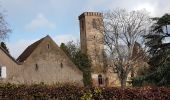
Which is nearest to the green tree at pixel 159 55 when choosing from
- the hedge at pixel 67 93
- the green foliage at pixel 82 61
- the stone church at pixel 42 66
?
the hedge at pixel 67 93

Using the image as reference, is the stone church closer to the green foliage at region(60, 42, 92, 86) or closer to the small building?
the small building

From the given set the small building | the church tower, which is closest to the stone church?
the small building

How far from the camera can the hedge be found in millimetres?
20578

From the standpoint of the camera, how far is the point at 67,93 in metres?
21.1

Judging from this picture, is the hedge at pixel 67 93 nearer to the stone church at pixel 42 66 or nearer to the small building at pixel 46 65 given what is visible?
the stone church at pixel 42 66

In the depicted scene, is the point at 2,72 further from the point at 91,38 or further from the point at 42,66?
the point at 91,38

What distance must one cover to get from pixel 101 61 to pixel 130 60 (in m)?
7.38

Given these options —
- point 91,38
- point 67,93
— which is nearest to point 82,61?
point 91,38

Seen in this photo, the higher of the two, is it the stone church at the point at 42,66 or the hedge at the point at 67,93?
the stone church at the point at 42,66

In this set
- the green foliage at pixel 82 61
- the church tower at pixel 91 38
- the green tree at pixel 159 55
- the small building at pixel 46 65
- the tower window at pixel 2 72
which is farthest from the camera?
the church tower at pixel 91 38

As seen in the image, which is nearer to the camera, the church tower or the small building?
the small building

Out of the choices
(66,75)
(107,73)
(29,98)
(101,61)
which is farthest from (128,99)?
(107,73)

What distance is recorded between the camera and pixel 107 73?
91.3 meters

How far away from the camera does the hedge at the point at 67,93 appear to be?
20.6 meters
